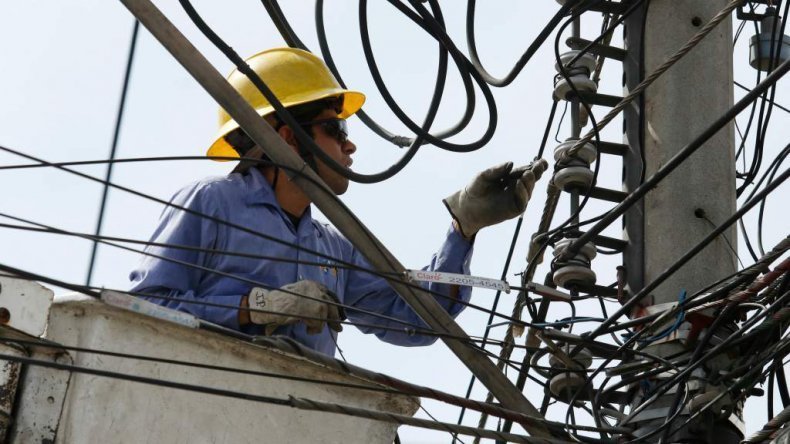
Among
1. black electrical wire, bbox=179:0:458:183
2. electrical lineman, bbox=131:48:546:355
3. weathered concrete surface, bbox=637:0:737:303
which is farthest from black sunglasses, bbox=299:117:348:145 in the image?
weathered concrete surface, bbox=637:0:737:303

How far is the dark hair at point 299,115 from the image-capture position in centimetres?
584

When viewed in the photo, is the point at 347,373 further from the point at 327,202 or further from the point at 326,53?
the point at 326,53

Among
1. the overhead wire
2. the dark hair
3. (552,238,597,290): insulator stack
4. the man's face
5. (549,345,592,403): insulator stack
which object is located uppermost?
the dark hair

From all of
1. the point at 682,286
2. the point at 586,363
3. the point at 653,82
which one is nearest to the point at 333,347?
the point at 586,363

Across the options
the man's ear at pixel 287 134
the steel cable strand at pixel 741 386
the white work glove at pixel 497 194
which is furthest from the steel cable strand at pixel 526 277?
the man's ear at pixel 287 134

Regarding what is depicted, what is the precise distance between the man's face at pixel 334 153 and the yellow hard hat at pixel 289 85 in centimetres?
17

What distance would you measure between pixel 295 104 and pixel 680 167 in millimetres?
1508

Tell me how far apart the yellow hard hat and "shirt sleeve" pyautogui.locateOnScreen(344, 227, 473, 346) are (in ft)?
2.16

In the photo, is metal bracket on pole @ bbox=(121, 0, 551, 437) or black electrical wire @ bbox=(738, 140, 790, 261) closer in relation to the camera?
metal bracket on pole @ bbox=(121, 0, 551, 437)

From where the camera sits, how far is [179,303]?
4738mm

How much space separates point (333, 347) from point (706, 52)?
192 centimetres

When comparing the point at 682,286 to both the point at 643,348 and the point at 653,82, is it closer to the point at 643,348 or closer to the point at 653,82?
the point at 643,348

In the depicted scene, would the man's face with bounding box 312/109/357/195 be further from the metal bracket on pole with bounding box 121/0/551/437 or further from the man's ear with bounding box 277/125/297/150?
the metal bracket on pole with bounding box 121/0/551/437

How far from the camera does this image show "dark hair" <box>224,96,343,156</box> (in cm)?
584
